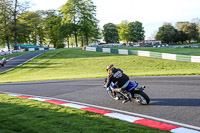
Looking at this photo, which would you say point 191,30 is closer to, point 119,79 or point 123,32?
point 123,32

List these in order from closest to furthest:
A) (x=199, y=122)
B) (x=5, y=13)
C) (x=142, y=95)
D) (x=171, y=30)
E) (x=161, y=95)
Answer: (x=199, y=122) < (x=142, y=95) < (x=161, y=95) < (x=5, y=13) < (x=171, y=30)

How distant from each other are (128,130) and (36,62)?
1289 inches

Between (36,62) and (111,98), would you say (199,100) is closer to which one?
(111,98)

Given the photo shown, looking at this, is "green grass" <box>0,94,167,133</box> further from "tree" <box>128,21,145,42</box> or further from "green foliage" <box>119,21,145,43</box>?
"tree" <box>128,21,145,42</box>

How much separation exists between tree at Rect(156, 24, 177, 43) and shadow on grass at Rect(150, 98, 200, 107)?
109 m

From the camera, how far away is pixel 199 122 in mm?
6145

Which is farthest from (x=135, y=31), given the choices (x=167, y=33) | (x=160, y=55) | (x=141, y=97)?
(x=141, y=97)

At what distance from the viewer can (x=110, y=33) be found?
4496 inches

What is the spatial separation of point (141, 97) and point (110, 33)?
352 ft

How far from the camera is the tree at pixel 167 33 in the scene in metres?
112

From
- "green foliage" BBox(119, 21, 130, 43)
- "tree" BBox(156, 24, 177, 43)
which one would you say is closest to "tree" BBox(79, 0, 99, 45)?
"green foliage" BBox(119, 21, 130, 43)

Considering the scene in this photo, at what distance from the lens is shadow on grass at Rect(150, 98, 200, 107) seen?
8.14m

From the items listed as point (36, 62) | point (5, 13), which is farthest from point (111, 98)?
point (5, 13)

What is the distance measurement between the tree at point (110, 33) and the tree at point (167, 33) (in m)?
23.0
